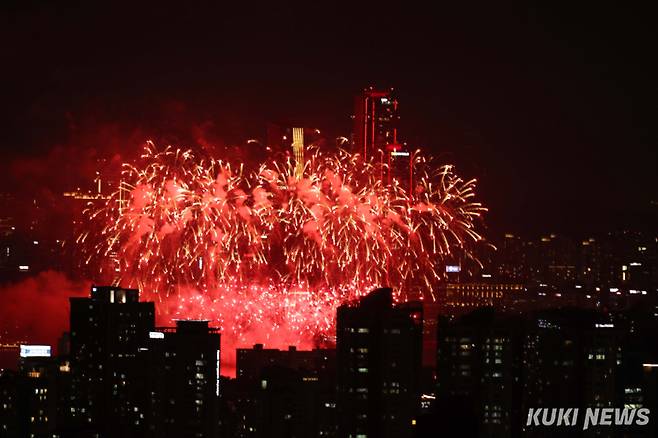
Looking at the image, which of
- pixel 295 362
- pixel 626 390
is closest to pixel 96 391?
pixel 295 362

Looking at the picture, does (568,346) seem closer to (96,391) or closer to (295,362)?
(295,362)

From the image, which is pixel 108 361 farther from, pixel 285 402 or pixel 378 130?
pixel 378 130

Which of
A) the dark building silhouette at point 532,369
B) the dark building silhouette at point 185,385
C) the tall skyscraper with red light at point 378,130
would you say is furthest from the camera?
the tall skyscraper with red light at point 378,130

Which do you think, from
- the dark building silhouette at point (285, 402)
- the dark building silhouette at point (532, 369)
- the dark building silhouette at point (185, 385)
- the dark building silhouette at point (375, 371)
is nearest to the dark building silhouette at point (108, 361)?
the dark building silhouette at point (185, 385)

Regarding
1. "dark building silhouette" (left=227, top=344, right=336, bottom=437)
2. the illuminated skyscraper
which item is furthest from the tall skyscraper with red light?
"dark building silhouette" (left=227, top=344, right=336, bottom=437)

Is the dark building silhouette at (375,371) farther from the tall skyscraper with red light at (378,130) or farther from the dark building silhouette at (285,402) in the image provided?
the tall skyscraper with red light at (378,130)

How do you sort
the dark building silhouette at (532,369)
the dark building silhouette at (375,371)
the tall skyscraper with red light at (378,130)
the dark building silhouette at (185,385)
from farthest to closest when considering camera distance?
the tall skyscraper with red light at (378,130)
the dark building silhouette at (185,385)
the dark building silhouette at (532,369)
the dark building silhouette at (375,371)
